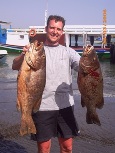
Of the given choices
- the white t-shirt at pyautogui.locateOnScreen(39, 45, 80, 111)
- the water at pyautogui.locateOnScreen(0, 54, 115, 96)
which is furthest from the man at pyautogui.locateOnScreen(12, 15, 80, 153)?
the water at pyautogui.locateOnScreen(0, 54, 115, 96)

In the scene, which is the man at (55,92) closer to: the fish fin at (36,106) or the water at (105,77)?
the fish fin at (36,106)

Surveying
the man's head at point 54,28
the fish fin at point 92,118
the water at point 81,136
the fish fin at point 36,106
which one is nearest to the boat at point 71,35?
the water at point 81,136

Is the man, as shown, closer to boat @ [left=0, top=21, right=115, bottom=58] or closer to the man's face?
the man's face

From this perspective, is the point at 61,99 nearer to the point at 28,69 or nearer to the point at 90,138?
the point at 28,69

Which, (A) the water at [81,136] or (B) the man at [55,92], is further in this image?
(A) the water at [81,136]

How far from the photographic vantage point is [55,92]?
4.16 metres

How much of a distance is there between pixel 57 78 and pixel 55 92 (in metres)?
A: 0.19

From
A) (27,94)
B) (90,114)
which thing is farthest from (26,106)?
(90,114)

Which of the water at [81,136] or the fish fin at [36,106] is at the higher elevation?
the fish fin at [36,106]

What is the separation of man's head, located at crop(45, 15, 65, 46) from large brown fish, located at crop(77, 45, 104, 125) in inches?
21.5

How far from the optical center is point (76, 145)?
613 cm

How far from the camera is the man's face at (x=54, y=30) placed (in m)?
3.99

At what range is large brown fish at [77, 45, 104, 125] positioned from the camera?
364cm

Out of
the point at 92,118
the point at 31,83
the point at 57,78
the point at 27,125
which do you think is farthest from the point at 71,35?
the point at 31,83
